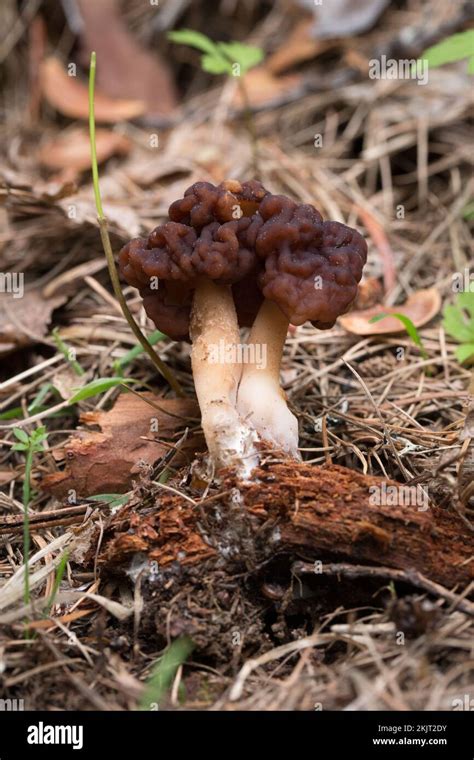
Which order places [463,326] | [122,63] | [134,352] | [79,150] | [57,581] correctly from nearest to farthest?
[57,581], [463,326], [134,352], [79,150], [122,63]

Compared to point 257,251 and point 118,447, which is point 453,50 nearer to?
point 257,251

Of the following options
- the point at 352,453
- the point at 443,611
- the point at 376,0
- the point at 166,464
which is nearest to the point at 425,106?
the point at 376,0

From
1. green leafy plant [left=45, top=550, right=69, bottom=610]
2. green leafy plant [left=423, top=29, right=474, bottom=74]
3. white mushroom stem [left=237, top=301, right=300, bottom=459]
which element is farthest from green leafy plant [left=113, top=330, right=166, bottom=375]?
green leafy plant [left=423, top=29, right=474, bottom=74]

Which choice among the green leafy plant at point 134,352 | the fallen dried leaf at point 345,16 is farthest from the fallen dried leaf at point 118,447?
the fallen dried leaf at point 345,16

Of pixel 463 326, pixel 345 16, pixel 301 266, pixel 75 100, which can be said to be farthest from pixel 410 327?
pixel 75 100

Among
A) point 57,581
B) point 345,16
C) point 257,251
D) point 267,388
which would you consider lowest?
point 57,581
